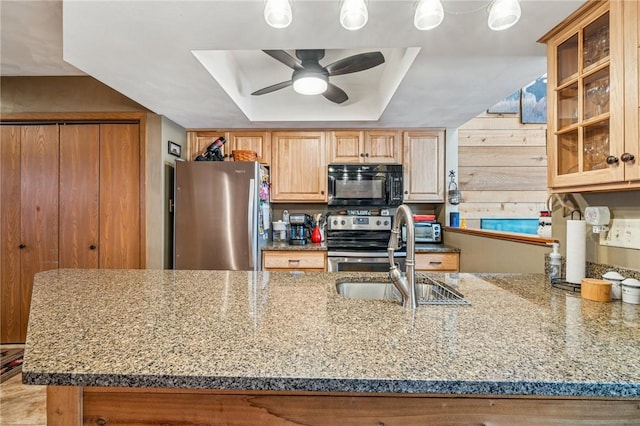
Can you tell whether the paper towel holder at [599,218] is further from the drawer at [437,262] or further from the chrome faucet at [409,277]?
the drawer at [437,262]

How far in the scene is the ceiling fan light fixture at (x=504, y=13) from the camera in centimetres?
111

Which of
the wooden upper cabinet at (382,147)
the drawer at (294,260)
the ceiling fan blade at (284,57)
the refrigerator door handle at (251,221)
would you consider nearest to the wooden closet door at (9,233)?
the refrigerator door handle at (251,221)

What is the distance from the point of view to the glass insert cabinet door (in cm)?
117

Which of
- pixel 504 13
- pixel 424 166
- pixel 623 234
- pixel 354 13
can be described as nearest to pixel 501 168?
pixel 424 166

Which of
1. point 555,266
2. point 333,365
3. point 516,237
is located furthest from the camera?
point 516,237

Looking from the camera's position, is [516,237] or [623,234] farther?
[516,237]

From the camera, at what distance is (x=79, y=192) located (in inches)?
108

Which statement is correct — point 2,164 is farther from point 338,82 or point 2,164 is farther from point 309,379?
point 309,379

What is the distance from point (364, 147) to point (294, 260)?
1.35 m

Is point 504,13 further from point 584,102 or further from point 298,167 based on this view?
point 298,167

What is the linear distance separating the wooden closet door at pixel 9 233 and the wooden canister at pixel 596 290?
13.1ft

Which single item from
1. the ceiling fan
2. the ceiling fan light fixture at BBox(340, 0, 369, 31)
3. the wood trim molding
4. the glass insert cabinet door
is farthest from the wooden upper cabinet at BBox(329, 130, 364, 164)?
the ceiling fan light fixture at BBox(340, 0, 369, 31)

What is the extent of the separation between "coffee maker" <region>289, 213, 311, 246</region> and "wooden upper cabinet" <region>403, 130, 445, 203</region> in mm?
1089

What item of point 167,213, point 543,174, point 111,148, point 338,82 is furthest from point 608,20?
point 111,148
